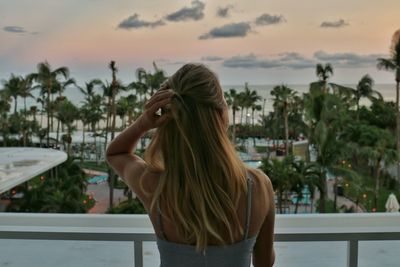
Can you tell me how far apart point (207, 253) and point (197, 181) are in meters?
0.14

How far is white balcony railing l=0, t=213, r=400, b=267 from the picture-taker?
1.17 m

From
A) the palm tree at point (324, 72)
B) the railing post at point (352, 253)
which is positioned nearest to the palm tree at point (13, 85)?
the palm tree at point (324, 72)

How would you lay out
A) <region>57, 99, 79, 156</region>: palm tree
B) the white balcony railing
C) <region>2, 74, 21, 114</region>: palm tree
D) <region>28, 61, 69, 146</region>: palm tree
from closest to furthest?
the white balcony railing, <region>28, 61, 69, 146</region>: palm tree, <region>2, 74, 21, 114</region>: palm tree, <region>57, 99, 79, 156</region>: palm tree

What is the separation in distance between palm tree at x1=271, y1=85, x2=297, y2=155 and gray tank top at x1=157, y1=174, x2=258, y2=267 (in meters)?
24.8

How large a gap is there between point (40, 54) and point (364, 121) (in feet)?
72.8

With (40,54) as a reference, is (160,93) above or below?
below

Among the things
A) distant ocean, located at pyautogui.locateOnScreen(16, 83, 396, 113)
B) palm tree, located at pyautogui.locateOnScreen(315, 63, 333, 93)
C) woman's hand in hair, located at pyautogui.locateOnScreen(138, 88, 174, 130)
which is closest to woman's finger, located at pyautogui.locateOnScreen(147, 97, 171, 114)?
woman's hand in hair, located at pyautogui.locateOnScreen(138, 88, 174, 130)

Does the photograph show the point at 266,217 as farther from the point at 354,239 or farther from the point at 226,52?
the point at 226,52

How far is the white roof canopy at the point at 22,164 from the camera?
11.2 meters

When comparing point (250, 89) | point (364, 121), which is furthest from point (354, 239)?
point (250, 89)

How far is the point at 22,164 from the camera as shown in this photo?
13641mm

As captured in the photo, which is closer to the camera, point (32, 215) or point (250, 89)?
point (32, 215)

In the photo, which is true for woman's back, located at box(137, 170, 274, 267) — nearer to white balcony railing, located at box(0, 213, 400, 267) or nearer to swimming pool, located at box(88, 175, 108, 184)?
white balcony railing, located at box(0, 213, 400, 267)

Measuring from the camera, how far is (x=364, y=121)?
23516 millimetres
